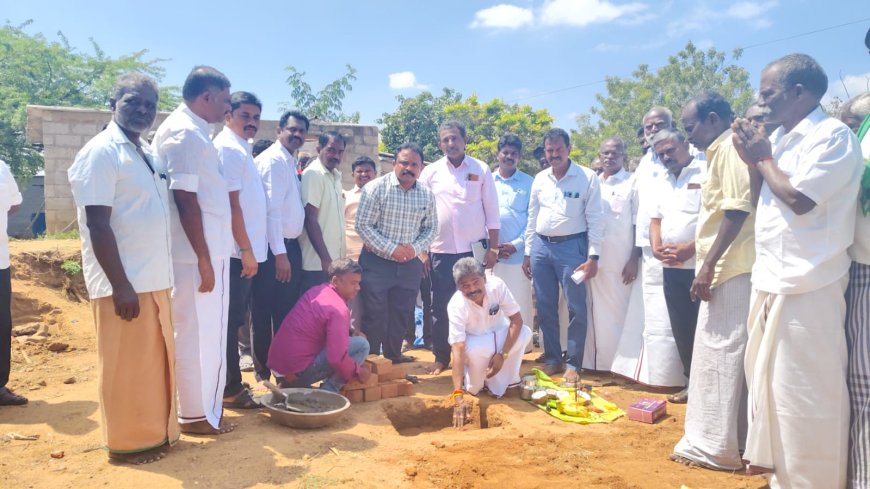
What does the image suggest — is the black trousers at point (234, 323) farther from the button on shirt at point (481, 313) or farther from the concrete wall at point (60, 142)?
the concrete wall at point (60, 142)

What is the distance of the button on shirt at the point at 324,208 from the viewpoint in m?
5.13

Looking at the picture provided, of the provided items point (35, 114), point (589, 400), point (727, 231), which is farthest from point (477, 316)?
point (35, 114)

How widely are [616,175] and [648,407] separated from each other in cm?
237

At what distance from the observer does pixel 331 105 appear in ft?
78.8

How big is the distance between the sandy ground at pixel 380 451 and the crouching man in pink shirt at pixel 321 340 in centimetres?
33

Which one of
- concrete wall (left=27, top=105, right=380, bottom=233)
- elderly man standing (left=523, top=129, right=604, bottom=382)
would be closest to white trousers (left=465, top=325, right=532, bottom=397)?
elderly man standing (left=523, top=129, right=604, bottom=382)

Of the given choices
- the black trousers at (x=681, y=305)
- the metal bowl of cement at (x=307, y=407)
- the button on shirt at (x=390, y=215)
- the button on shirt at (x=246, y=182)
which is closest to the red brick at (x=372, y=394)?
the metal bowl of cement at (x=307, y=407)

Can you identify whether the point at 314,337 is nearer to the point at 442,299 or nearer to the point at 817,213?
the point at 442,299

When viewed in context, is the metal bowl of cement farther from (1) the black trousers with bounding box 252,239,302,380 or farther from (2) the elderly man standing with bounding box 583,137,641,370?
(2) the elderly man standing with bounding box 583,137,641,370

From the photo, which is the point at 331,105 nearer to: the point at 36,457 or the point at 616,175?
the point at 616,175

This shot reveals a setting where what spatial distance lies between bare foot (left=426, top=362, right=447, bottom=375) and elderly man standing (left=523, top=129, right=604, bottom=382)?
0.98 m

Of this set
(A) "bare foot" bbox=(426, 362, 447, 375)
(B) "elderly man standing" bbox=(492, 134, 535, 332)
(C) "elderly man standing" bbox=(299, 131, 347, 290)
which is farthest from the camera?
(B) "elderly man standing" bbox=(492, 134, 535, 332)

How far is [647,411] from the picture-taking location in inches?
167

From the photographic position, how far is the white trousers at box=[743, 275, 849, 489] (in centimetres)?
276
